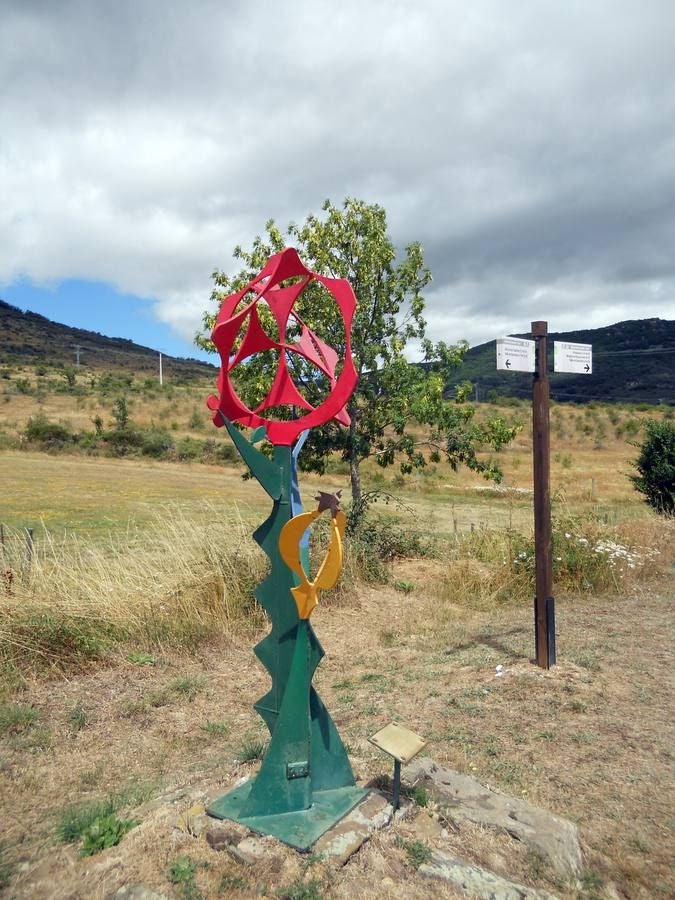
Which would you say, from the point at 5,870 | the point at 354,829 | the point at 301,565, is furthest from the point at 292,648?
the point at 5,870

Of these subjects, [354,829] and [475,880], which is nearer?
[475,880]

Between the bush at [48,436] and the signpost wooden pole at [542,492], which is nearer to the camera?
the signpost wooden pole at [542,492]

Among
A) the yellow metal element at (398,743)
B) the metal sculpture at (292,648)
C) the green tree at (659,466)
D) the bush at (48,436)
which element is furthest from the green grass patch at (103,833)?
the bush at (48,436)

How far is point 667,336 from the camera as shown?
81.1m

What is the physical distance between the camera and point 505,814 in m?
3.30

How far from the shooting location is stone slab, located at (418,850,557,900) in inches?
107

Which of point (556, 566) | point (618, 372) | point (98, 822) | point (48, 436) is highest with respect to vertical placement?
point (618, 372)

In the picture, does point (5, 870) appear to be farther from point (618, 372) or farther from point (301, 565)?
point (618, 372)

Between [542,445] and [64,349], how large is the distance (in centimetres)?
8578

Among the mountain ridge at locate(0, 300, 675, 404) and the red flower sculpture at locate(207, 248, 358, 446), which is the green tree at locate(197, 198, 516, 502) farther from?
the mountain ridge at locate(0, 300, 675, 404)

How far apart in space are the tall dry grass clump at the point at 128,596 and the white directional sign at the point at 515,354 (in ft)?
11.5

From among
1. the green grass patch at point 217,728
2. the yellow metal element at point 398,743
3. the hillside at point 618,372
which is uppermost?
the hillside at point 618,372

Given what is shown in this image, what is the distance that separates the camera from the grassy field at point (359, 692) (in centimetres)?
304

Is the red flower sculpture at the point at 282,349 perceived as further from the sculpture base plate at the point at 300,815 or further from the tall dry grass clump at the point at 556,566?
the tall dry grass clump at the point at 556,566
